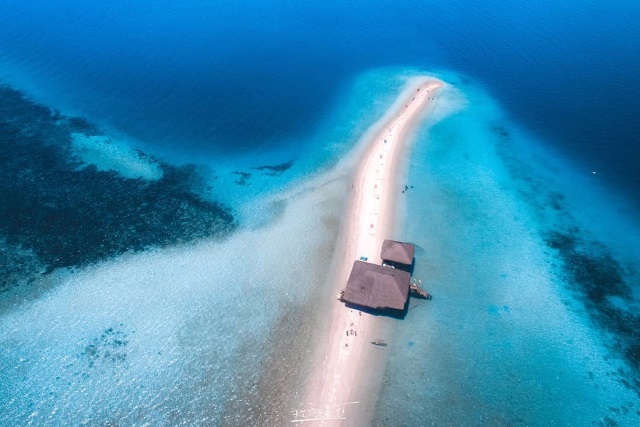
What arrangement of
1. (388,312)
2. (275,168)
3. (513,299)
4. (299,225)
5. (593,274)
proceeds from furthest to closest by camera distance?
(275,168)
(299,225)
(593,274)
(513,299)
(388,312)

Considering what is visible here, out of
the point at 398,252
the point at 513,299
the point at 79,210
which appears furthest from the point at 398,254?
the point at 79,210

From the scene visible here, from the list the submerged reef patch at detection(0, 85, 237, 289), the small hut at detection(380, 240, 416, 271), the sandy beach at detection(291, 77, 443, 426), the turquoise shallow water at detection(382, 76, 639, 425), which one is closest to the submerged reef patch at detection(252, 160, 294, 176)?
the submerged reef patch at detection(0, 85, 237, 289)

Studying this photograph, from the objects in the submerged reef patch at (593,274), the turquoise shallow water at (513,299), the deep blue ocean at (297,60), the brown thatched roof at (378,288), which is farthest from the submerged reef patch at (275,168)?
the submerged reef patch at (593,274)

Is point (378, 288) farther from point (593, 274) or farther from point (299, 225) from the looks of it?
point (593, 274)

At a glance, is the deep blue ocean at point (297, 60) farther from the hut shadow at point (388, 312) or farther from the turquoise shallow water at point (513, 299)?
the hut shadow at point (388, 312)

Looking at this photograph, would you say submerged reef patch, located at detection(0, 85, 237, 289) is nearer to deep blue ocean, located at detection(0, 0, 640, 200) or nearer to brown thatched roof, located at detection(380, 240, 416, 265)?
deep blue ocean, located at detection(0, 0, 640, 200)
